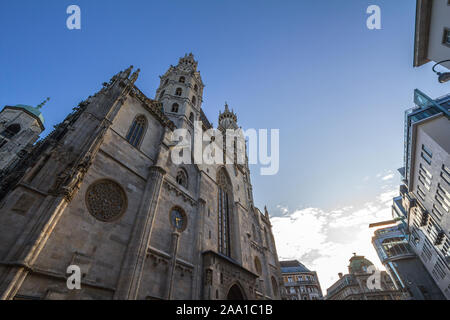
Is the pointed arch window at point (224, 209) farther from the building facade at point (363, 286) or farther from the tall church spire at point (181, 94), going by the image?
the building facade at point (363, 286)

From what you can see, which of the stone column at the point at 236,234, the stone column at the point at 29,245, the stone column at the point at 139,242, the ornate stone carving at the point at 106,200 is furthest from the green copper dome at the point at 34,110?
→ the stone column at the point at 29,245

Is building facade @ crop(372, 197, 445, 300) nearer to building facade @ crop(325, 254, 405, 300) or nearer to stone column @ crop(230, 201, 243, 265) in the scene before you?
building facade @ crop(325, 254, 405, 300)

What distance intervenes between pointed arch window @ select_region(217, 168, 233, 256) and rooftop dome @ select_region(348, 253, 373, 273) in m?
59.7

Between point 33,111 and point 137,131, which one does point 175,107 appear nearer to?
point 137,131

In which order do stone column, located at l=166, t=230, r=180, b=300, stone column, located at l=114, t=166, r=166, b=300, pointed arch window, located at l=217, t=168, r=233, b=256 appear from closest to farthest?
stone column, located at l=114, t=166, r=166, b=300
stone column, located at l=166, t=230, r=180, b=300
pointed arch window, located at l=217, t=168, r=233, b=256

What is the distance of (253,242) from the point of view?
27312mm

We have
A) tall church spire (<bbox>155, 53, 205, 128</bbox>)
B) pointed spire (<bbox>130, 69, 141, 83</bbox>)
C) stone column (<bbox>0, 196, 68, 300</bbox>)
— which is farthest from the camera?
tall church spire (<bbox>155, 53, 205, 128</bbox>)

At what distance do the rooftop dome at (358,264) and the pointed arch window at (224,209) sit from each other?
5970cm

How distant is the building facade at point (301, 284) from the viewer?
61350 mm

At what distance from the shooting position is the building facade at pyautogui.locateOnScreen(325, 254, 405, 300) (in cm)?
5441

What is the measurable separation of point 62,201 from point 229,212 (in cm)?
1877

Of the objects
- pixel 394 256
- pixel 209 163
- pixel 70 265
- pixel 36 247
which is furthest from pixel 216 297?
pixel 394 256

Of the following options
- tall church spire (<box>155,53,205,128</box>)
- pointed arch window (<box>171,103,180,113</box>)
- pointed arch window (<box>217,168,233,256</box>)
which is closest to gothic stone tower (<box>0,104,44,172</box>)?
tall church spire (<box>155,53,205,128</box>)

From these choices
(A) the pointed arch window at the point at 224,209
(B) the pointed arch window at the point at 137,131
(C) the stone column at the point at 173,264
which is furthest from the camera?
(A) the pointed arch window at the point at 224,209
